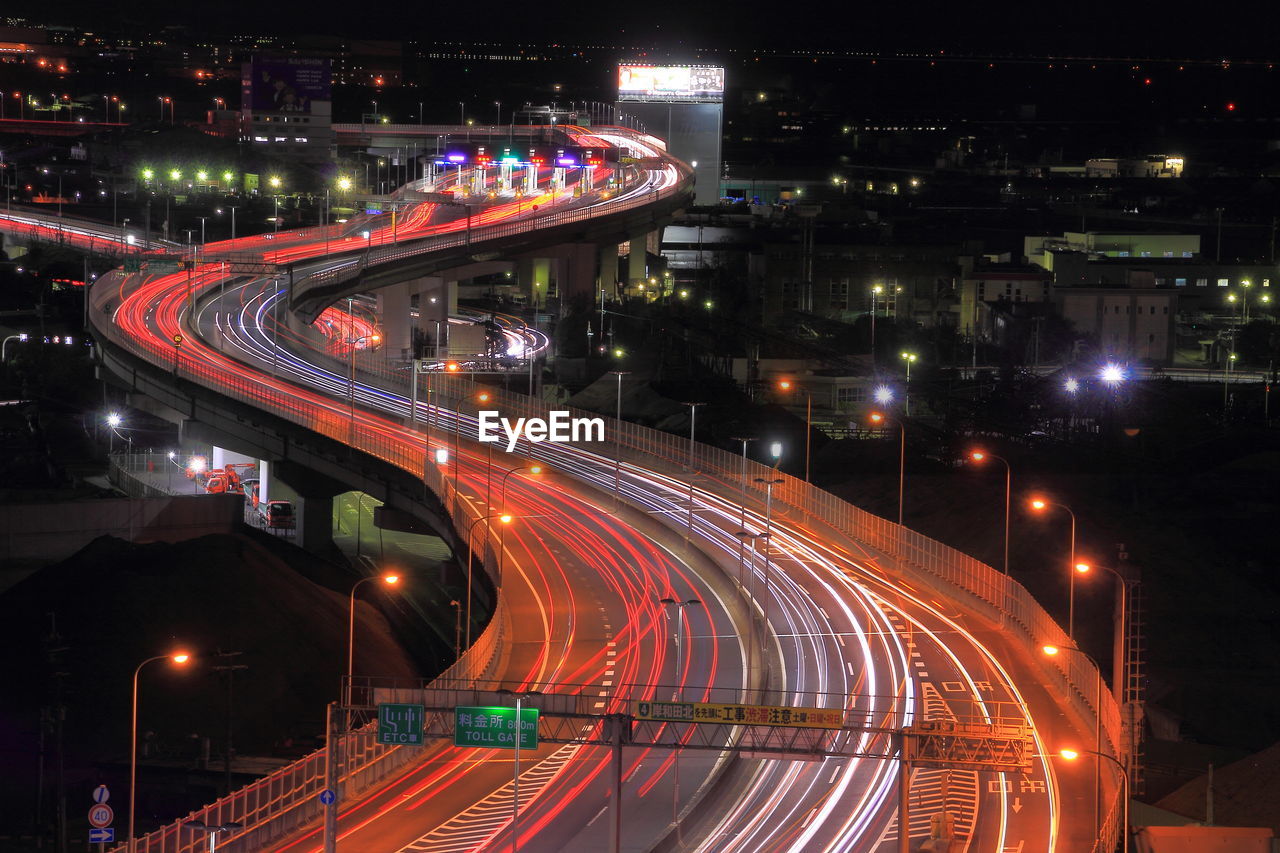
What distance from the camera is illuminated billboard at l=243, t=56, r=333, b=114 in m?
95.2

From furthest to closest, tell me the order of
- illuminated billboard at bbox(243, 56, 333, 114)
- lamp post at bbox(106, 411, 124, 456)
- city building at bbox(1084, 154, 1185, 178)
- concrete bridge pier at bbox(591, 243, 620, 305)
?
city building at bbox(1084, 154, 1185, 178)
illuminated billboard at bbox(243, 56, 333, 114)
concrete bridge pier at bbox(591, 243, 620, 305)
lamp post at bbox(106, 411, 124, 456)

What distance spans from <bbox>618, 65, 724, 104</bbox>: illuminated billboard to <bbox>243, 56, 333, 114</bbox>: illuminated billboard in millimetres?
16272

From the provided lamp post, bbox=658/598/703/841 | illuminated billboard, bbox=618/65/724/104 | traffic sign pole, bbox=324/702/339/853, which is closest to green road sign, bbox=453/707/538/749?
traffic sign pole, bbox=324/702/339/853

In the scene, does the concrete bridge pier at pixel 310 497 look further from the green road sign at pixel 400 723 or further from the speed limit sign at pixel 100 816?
the green road sign at pixel 400 723

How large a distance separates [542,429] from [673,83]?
189 ft

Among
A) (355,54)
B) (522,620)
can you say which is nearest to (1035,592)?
(522,620)

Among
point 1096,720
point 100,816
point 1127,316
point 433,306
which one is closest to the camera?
point 100,816

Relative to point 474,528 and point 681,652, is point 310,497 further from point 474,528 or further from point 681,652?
point 681,652

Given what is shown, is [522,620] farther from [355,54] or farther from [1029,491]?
[355,54]

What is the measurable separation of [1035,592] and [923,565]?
16.9 ft

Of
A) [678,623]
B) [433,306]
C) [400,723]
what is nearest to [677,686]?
[400,723]

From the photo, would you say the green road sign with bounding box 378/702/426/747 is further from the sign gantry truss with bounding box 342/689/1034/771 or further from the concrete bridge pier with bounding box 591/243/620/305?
the concrete bridge pier with bounding box 591/243/620/305

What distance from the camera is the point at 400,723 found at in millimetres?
19984

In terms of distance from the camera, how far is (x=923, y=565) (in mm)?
33250
